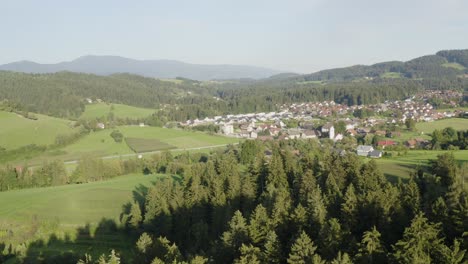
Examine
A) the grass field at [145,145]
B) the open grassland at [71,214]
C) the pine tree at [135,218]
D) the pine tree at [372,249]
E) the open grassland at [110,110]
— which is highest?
the open grassland at [110,110]

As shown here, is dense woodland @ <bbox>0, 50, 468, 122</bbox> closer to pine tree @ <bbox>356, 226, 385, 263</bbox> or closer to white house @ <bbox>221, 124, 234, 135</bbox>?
white house @ <bbox>221, 124, 234, 135</bbox>

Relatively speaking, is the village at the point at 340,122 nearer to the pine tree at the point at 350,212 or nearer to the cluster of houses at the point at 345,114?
the cluster of houses at the point at 345,114

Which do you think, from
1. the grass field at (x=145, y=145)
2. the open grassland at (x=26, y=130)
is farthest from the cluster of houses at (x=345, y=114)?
the open grassland at (x=26, y=130)

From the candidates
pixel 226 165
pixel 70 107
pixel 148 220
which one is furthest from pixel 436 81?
pixel 148 220

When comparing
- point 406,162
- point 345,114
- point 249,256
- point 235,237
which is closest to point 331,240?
point 249,256

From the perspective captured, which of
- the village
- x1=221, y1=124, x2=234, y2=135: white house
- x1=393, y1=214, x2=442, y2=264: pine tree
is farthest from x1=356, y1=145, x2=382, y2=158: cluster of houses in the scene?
x1=221, y1=124, x2=234, y2=135: white house

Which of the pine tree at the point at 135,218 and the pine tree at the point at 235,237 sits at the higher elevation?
the pine tree at the point at 235,237
